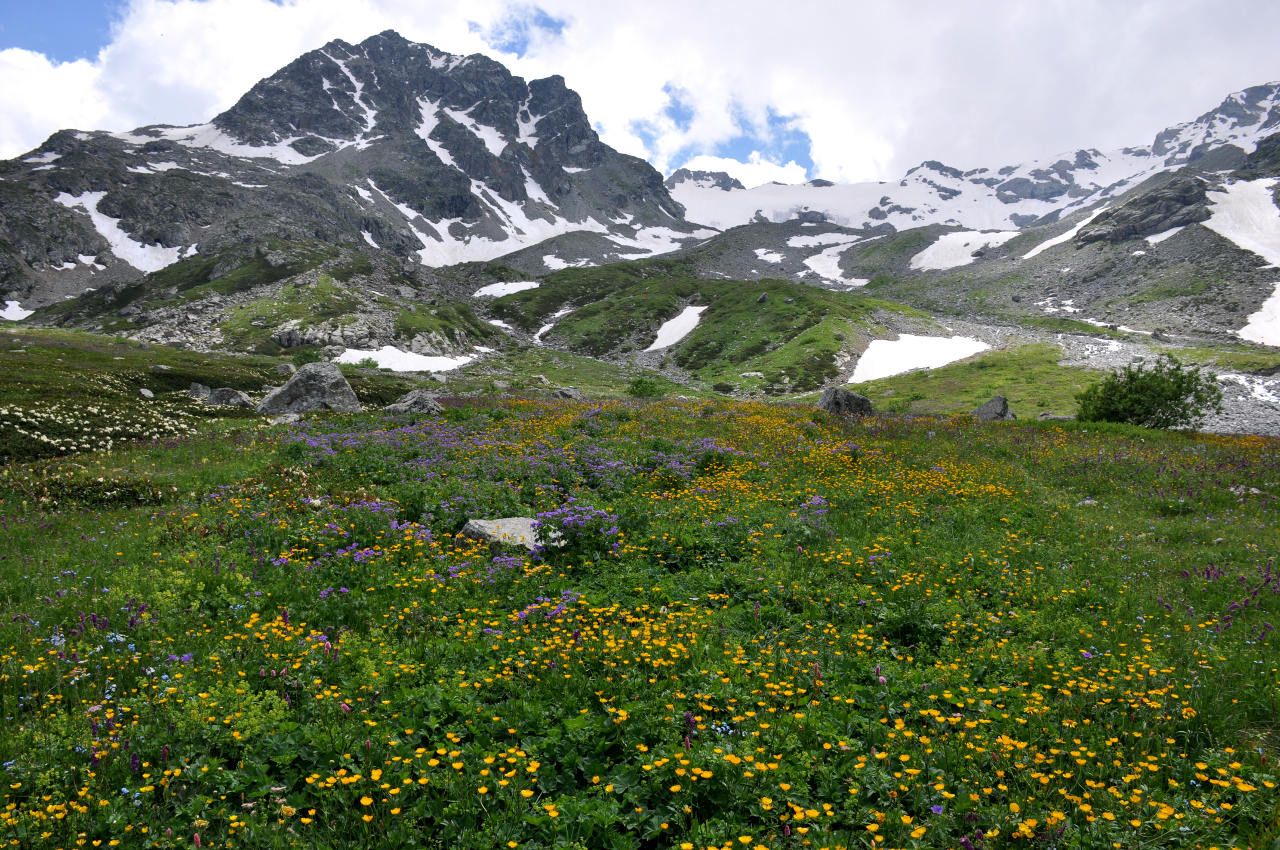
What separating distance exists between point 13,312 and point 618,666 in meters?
223

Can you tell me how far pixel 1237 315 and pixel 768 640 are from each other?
17022cm

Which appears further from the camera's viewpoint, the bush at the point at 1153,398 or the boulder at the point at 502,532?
the bush at the point at 1153,398

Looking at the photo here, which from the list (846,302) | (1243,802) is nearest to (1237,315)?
(846,302)

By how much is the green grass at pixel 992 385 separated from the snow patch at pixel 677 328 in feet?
206

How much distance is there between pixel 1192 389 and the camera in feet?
106

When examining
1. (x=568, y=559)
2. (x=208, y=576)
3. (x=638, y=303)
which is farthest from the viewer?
(x=638, y=303)

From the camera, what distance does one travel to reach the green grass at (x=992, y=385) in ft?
219

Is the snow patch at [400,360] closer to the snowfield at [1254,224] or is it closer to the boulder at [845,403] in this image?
the boulder at [845,403]

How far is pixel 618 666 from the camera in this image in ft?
25.1

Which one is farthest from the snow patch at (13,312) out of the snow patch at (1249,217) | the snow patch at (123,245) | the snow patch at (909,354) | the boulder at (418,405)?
the snow patch at (1249,217)

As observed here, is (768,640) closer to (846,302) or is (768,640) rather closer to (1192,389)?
(1192,389)

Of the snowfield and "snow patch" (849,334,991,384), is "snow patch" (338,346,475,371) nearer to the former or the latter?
"snow patch" (849,334,991,384)

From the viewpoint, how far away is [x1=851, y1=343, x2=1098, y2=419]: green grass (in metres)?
66.7

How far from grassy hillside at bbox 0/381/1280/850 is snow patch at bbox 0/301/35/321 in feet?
655
